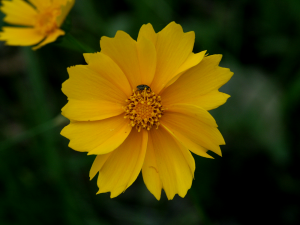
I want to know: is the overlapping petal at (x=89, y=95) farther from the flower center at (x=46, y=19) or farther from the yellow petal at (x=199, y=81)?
the flower center at (x=46, y=19)

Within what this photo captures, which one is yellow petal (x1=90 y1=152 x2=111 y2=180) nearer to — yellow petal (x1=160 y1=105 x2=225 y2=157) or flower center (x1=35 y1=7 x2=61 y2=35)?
yellow petal (x1=160 y1=105 x2=225 y2=157)

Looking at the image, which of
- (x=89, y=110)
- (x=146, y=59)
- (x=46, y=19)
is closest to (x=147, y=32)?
(x=146, y=59)

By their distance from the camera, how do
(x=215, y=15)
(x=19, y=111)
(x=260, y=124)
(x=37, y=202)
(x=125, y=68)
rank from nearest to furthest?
(x=125, y=68), (x=260, y=124), (x=37, y=202), (x=215, y=15), (x=19, y=111)

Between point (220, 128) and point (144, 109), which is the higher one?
point (144, 109)

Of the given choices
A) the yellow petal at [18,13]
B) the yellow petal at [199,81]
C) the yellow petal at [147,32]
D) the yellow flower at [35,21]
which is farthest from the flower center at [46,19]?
the yellow petal at [199,81]

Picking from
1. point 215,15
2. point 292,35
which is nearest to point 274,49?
point 292,35

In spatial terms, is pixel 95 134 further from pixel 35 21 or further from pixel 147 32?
pixel 35 21

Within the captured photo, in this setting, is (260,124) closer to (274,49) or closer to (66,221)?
(274,49)
